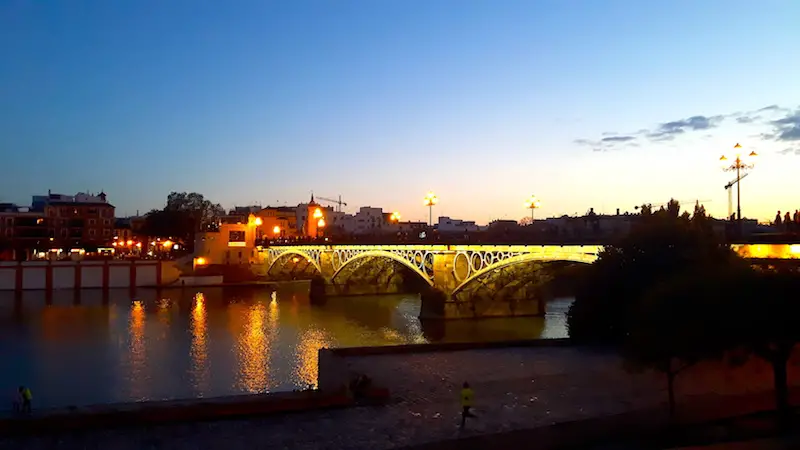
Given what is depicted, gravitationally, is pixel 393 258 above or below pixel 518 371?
above

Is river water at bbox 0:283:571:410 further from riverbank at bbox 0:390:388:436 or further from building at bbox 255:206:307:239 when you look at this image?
building at bbox 255:206:307:239

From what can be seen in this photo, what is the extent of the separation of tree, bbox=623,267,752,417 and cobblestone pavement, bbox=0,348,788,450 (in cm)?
216

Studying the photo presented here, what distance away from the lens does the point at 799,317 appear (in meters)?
15.0

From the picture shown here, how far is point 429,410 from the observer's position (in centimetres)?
1703

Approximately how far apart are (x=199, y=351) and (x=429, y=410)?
21745 millimetres

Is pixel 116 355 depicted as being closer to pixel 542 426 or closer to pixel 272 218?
pixel 542 426

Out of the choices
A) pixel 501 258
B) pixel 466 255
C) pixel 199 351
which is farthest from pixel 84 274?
pixel 501 258

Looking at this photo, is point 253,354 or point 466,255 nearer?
point 253,354

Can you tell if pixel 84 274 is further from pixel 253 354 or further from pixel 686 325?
pixel 686 325

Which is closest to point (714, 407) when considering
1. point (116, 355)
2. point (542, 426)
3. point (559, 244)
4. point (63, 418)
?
point (542, 426)

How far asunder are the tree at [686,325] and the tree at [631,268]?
10.2 metres

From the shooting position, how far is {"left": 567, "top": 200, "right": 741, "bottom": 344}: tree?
26.4 meters

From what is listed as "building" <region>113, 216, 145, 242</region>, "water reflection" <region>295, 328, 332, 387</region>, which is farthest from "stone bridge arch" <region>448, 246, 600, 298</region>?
"building" <region>113, 216, 145, 242</region>

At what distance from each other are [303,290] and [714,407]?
2594 inches
